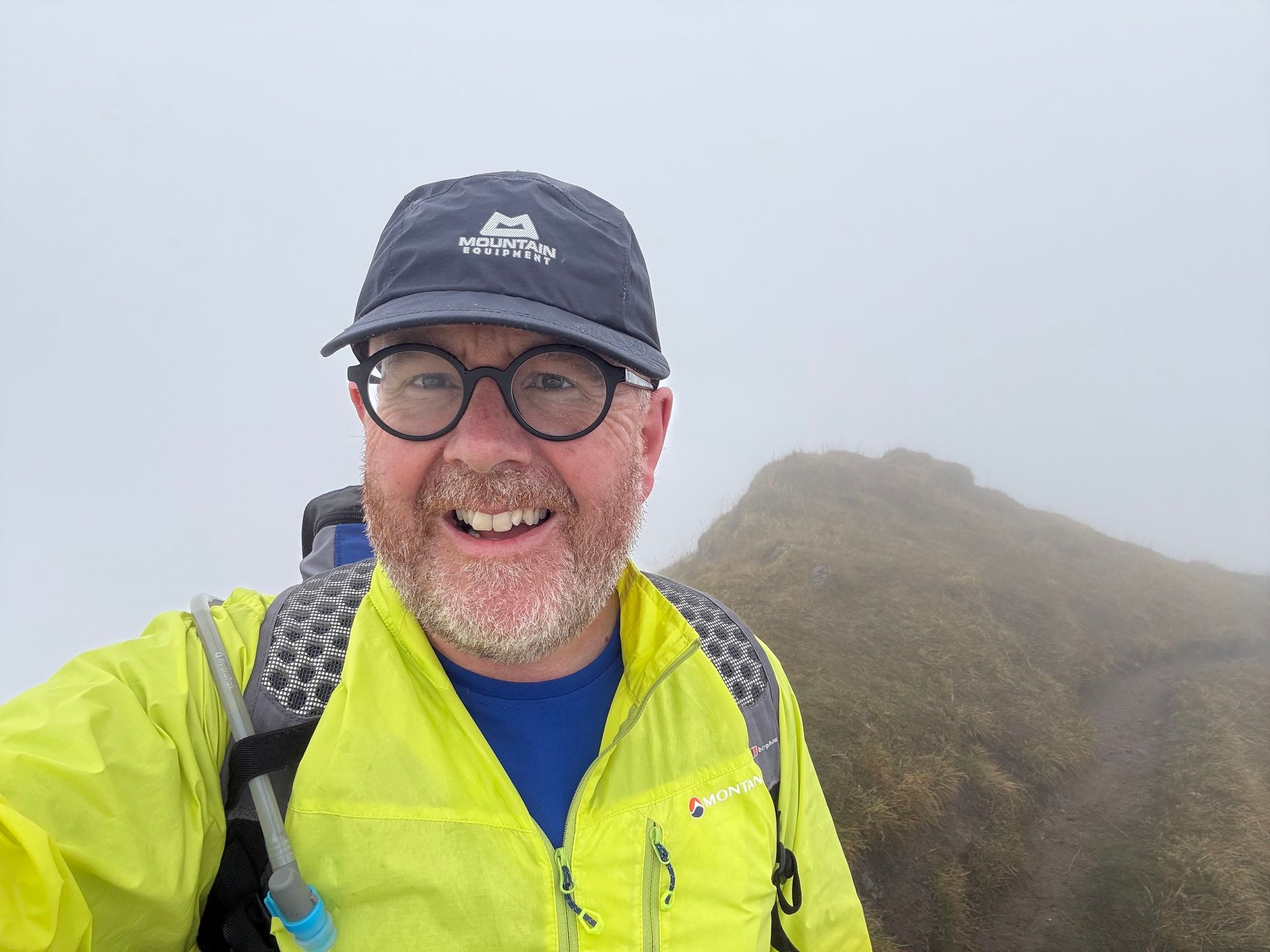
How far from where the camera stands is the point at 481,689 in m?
2.73

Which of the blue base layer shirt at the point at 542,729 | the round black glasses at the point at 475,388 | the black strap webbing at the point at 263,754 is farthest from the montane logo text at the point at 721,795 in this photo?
the round black glasses at the point at 475,388

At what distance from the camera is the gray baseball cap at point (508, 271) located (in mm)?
2412

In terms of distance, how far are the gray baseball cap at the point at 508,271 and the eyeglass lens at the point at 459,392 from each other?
166 mm

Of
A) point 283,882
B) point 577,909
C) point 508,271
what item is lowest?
point 577,909

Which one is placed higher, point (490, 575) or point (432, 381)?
point (432, 381)

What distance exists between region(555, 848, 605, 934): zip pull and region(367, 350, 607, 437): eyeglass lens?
1.86 metres

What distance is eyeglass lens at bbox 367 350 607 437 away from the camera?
2584mm

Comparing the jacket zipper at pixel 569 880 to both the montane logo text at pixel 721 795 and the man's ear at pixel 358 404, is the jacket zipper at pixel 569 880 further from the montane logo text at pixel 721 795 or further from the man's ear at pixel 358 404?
the man's ear at pixel 358 404

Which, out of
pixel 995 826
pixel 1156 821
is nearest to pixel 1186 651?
pixel 1156 821

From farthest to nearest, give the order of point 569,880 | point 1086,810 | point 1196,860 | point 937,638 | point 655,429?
point 937,638 < point 1086,810 < point 1196,860 < point 655,429 < point 569,880

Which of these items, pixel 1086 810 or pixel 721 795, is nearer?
pixel 721 795

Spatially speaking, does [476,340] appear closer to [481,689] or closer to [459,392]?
[459,392]

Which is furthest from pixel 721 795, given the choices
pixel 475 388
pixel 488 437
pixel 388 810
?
pixel 475 388

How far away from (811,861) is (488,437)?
3.02 meters
